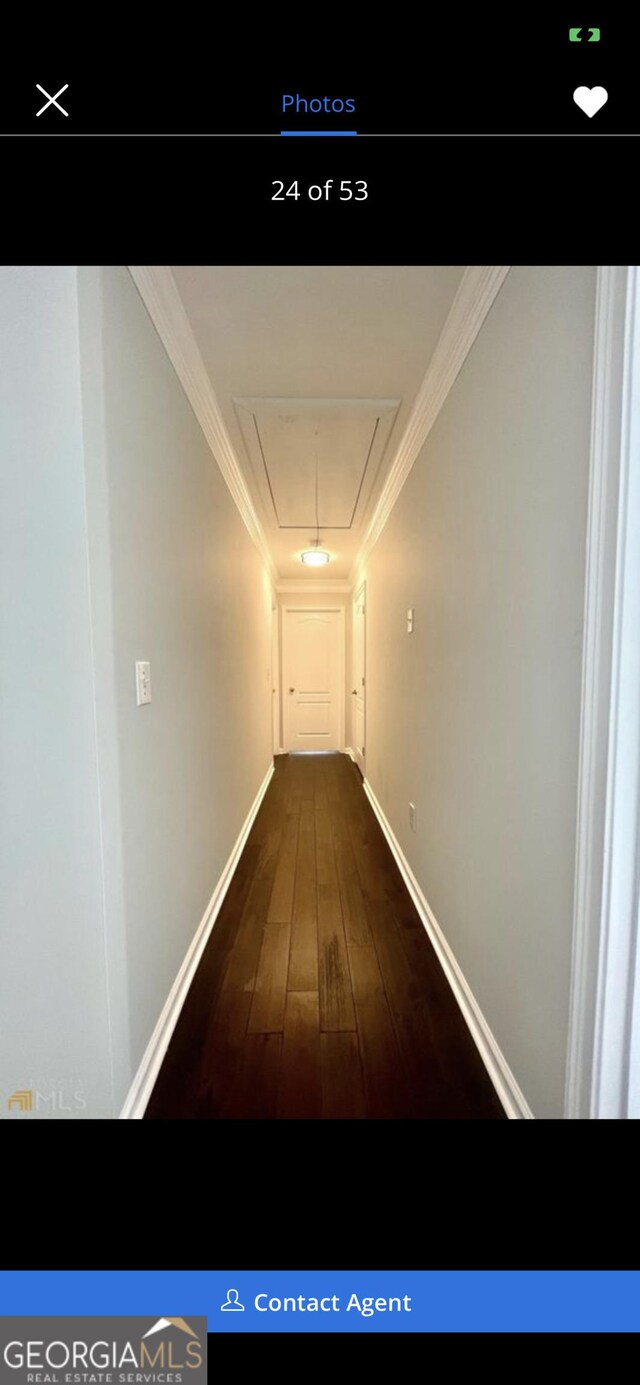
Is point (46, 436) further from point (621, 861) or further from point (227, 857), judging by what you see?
point (227, 857)

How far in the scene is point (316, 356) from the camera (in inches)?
55.2

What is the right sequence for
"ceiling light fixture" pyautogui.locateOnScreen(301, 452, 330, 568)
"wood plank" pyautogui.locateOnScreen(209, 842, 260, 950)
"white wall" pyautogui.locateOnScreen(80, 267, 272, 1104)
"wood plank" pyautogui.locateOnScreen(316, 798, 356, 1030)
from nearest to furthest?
"white wall" pyautogui.locateOnScreen(80, 267, 272, 1104) < "wood plank" pyautogui.locateOnScreen(316, 798, 356, 1030) < "wood plank" pyautogui.locateOnScreen(209, 842, 260, 950) < "ceiling light fixture" pyautogui.locateOnScreen(301, 452, 330, 568)

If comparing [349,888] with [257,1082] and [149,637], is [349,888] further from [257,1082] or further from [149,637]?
[149,637]

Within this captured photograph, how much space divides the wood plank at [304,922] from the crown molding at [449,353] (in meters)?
2.10

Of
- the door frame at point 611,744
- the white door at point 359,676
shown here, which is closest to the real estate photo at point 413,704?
the door frame at point 611,744

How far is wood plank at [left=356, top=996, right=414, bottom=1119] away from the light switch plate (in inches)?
45.4

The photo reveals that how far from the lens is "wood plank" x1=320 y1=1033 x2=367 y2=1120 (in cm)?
94

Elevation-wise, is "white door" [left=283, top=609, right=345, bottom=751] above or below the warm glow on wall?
below
